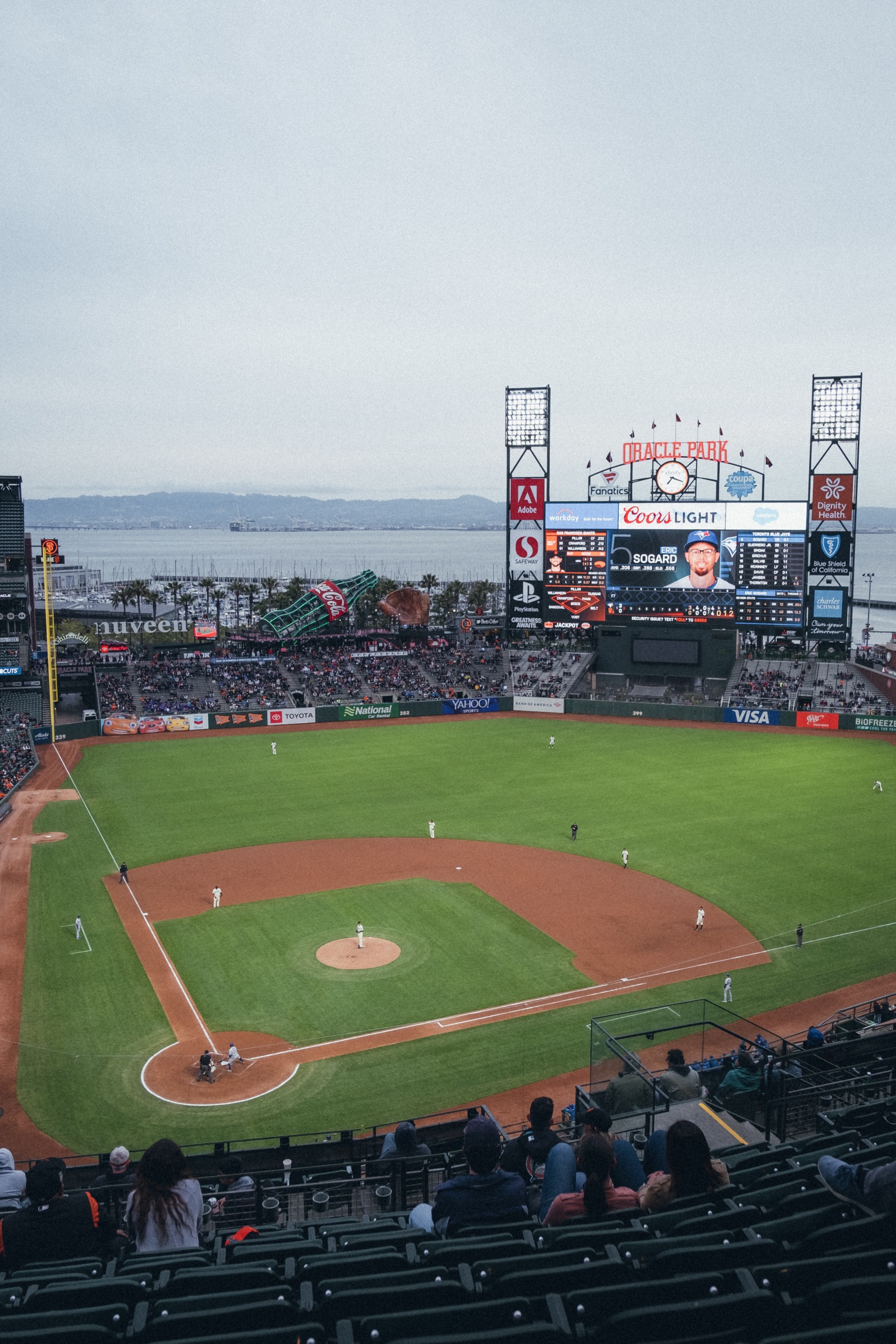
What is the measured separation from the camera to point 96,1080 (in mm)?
22609

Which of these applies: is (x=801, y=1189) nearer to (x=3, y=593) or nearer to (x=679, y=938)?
(x=679, y=938)

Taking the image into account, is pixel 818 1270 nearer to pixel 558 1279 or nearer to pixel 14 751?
pixel 558 1279

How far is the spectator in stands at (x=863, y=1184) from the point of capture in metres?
5.77

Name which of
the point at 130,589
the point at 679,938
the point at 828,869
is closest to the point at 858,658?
the point at 828,869

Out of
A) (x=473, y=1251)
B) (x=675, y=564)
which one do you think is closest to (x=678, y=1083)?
(x=473, y=1251)

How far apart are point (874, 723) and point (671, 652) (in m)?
15.1

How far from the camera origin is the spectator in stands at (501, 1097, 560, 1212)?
8727 millimetres

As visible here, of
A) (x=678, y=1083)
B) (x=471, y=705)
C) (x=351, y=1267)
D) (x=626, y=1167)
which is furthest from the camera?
(x=471, y=705)

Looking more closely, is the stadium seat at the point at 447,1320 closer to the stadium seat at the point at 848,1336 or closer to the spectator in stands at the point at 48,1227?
the stadium seat at the point at 848,1336

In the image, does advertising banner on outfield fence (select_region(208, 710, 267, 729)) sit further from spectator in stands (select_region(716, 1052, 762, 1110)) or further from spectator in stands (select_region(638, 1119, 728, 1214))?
spectator in stands (select_region(638, 1119, 728, 1214))

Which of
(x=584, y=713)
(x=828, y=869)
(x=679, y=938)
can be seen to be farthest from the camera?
(x=584, y=713)

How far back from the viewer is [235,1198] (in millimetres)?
13664

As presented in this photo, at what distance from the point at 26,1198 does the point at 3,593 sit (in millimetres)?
60998

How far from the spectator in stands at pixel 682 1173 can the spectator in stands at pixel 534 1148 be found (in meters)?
2.13
